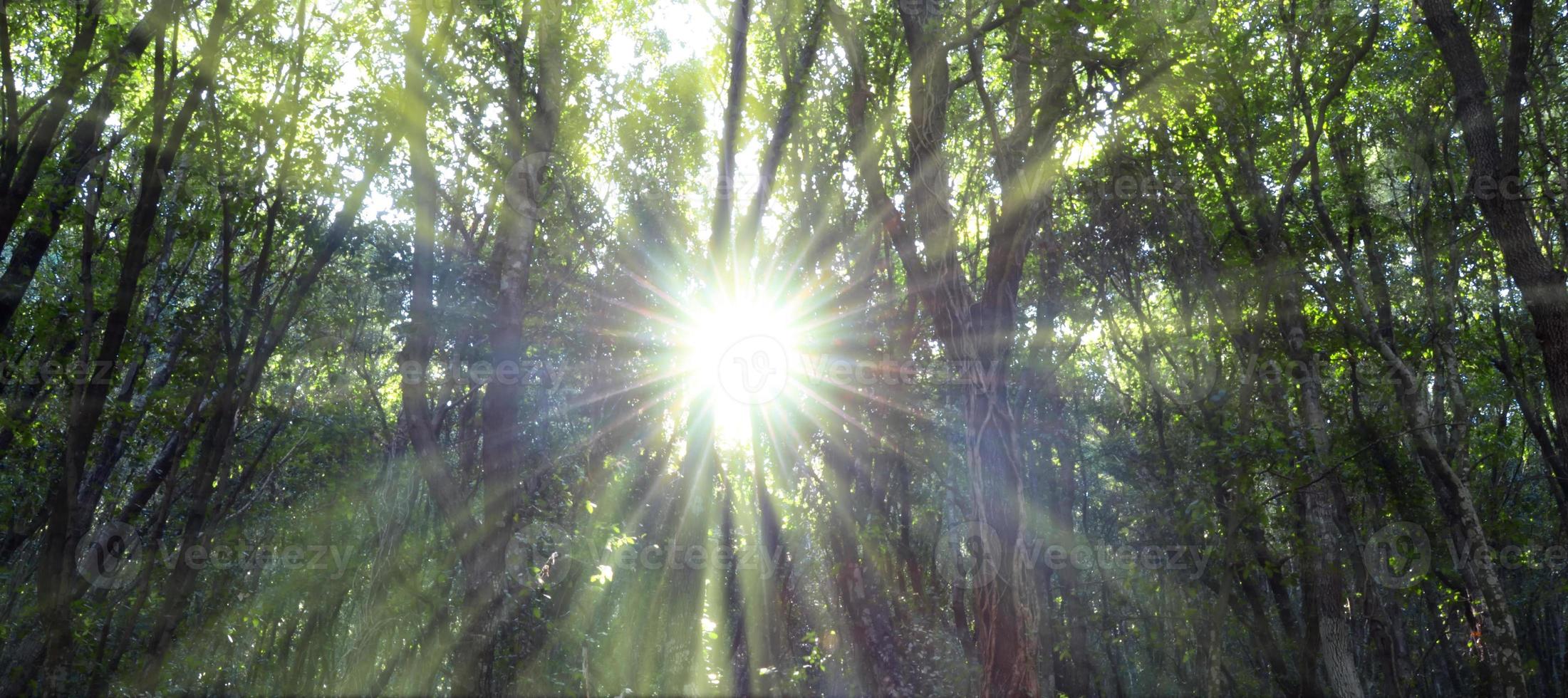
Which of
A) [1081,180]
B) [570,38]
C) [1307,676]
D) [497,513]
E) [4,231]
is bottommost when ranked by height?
[1307,676]

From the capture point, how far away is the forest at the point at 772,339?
7.90 meters

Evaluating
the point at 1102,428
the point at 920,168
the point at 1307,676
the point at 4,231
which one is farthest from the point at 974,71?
the point at 1102,428

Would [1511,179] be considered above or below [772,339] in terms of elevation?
below

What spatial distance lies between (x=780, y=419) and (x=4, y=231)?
33.5 feet

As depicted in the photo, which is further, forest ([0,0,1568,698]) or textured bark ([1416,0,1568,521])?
forest ([0,0,1568,698])

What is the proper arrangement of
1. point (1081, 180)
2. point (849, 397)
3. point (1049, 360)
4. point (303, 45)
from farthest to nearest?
point (1049, 360) → point (849, 397) → point (1081, 180) → point (303, 45)

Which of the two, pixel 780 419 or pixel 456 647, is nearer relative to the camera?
pixel 456 647

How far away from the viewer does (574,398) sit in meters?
14.9

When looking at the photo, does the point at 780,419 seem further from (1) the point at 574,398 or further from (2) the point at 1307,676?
(2) the point at 1307,676

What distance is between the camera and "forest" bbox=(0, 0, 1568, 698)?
790 cm

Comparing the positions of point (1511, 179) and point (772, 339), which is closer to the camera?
point (1511, 179)

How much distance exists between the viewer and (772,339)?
1405 centimetres

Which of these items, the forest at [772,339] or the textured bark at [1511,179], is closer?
the textured bark at [1511,179]

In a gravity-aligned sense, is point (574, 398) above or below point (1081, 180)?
below
